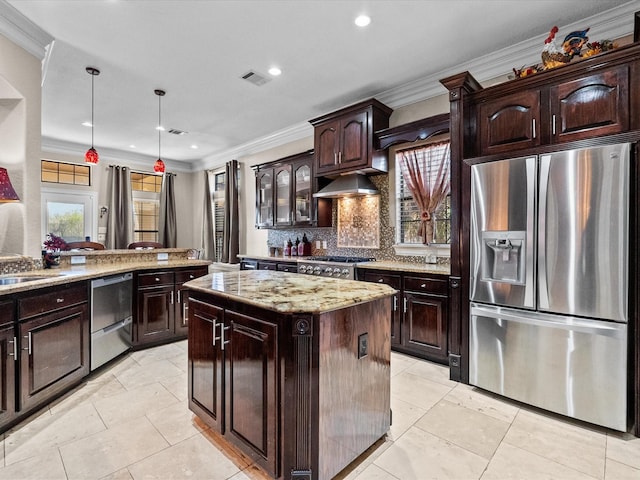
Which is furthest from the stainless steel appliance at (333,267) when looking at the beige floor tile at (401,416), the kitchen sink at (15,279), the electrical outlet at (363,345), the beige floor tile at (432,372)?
the kitchen sink at (15,279)

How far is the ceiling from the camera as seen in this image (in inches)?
97.5

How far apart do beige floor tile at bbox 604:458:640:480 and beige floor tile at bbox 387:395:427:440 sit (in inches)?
39.1

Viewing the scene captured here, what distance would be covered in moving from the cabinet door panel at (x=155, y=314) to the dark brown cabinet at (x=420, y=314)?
2437 mm

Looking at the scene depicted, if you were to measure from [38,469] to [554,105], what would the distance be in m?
4.05

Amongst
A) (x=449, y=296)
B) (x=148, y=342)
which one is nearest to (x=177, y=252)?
(x=148, y=342)

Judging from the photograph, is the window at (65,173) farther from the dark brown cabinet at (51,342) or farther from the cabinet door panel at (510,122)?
the cabinet door panel at (510,122)

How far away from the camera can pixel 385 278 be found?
343 centimetres

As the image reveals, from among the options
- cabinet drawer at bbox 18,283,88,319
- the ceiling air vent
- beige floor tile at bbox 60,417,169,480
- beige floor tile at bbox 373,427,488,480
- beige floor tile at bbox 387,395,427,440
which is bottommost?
beige floor tile at bbox 387,395,427,440

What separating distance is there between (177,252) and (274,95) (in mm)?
2480

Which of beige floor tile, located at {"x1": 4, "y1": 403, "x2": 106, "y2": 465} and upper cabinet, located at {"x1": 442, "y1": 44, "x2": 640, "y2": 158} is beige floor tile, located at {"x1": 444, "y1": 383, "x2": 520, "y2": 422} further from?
beige floor tile, located at {"x1": 4, "y1": 403, "x2": 106, "y2": 465}

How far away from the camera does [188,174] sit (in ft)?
25.9

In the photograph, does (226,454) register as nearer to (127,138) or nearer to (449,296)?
(449,296)

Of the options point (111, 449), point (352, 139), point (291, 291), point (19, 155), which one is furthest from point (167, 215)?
point (291, 291)

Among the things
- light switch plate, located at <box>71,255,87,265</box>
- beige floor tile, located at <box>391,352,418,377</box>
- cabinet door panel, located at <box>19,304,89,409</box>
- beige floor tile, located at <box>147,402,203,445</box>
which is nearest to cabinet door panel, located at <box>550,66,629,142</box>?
beige floor tile, located at <box>391,352,418,377</box>
